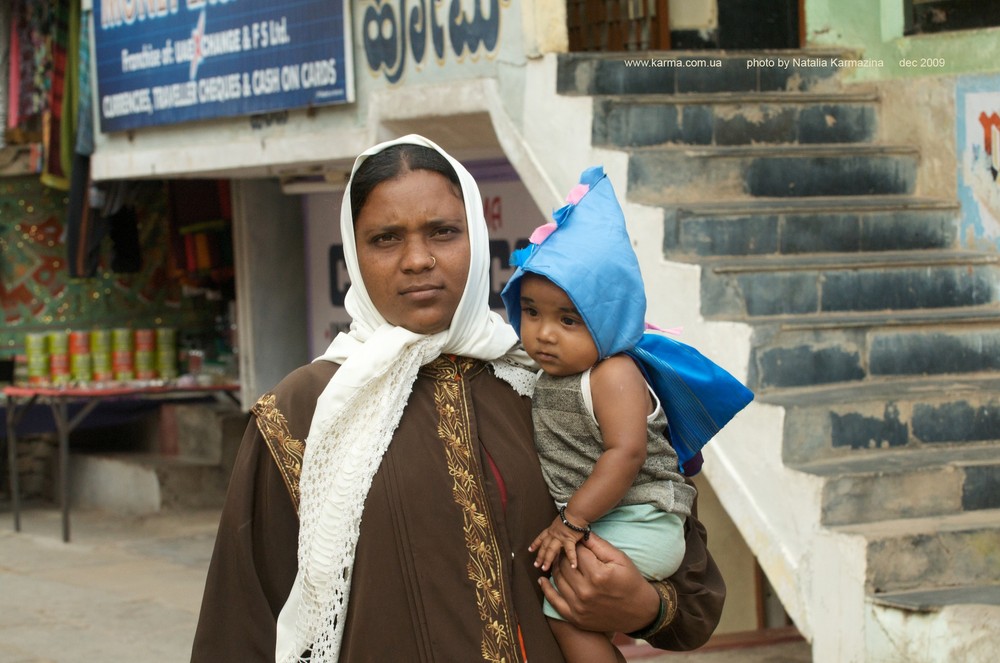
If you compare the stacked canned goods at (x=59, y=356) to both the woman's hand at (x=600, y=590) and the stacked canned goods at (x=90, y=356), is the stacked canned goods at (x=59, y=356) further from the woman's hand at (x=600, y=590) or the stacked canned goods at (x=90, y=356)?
the woman's hand at (x=600, y=590)

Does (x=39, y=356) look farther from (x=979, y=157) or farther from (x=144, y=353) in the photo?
(x=979, y=157)

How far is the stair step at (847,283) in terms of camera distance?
5199 millimetres

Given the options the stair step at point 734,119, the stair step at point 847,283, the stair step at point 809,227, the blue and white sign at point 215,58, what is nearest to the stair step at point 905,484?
the stair step at point 847,283

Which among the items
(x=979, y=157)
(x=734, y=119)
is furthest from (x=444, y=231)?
(x=979, y=157)

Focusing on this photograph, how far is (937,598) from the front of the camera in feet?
14.5

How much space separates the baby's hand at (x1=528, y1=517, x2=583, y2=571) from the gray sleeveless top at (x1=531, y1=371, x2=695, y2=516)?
2.9 inches

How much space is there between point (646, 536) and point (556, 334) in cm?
36

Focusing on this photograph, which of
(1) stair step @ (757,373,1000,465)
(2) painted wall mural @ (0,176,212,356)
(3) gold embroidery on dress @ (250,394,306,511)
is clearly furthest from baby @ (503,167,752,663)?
(2) painted wall mural @ (0,176,212,356)

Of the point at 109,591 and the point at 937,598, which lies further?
the point at 109,591

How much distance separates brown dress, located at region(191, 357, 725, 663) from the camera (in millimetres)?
2205

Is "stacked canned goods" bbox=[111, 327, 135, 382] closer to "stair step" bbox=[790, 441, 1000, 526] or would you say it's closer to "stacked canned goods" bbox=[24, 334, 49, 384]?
"stacked canned goods" bbox=[24, 334, 49, 384]

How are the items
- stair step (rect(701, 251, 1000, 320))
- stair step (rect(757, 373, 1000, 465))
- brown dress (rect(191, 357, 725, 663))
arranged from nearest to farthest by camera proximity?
1. brown dress (rect(191, 357, 725, 663))
2. stair step (rect(757, 373, 1000, 465))
3. stair step (rect(701, 251, 1000, 320))

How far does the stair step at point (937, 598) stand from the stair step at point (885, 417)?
56 cm

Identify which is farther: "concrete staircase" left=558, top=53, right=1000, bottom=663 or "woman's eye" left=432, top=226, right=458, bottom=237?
"concrete staircase" left=558, top=53, right=1000, bottom=663
